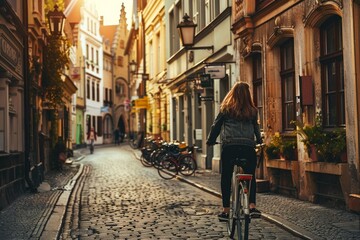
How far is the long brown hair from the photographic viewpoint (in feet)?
25.2

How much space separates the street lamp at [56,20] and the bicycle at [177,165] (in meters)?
5.31

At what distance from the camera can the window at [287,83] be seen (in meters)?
13.7

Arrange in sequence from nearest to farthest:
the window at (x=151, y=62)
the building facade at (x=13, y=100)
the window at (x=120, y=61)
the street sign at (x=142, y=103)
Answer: the building facade at (x=13, y=100)
the window at (x=151, y=62)
the street sign at (x=142, y=103)
the window at (x=120, y=61)

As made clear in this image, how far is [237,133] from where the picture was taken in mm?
7633

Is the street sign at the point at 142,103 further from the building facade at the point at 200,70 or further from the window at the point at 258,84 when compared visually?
the window at the point at 258,84

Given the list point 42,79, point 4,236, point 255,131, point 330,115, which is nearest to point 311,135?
point 330,115

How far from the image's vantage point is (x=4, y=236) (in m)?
8.52

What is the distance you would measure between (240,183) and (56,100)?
1493 centimetres

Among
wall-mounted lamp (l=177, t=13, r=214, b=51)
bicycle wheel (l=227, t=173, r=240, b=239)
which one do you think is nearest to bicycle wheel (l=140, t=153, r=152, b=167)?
wall-mounted lamp (l=177, t=13, r=214, b=51)

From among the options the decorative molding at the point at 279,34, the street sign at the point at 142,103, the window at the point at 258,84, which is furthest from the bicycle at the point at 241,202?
the street sign at the point at 142,103

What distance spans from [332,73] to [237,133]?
14.5ft

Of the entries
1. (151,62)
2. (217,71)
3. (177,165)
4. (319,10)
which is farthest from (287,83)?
(151,62)

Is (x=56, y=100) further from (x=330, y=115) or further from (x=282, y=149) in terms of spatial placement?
(x=330, y=115)

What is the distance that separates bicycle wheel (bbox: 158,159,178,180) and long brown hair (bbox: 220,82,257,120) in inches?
488
